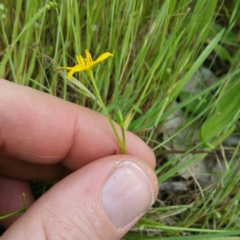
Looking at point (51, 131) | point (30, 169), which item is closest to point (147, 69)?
point (51, 131)

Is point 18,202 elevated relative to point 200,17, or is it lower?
lower

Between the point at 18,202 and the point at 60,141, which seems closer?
the point at 60,141

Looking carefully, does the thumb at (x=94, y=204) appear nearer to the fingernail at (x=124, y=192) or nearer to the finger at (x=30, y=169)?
the fingernail at (x=124, y=192)

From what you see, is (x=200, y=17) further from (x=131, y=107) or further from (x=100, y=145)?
(x=100, y=145)

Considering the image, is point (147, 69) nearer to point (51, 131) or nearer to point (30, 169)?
point (51, 131)

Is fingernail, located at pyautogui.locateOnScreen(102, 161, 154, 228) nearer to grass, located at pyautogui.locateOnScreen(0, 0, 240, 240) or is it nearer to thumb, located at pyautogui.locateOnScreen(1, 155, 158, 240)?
thumb, located at pyautogui.locateOnScreen(1, 155, 158, 240)

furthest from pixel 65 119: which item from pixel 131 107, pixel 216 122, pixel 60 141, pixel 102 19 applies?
pixel 216 122

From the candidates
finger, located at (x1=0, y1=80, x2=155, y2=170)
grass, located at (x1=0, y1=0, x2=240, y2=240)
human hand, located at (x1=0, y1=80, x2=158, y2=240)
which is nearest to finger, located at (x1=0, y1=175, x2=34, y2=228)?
human hand, located at (x1=0, y1=80, x2=158, y2=240)
